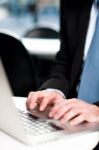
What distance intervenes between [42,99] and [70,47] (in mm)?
463

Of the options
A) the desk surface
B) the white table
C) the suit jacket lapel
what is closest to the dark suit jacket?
the suit jacket lapel

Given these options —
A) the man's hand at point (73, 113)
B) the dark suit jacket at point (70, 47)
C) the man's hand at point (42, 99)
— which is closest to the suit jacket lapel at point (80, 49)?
the dark suit jacket at point (70, 47)

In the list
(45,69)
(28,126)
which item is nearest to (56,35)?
(45,69)

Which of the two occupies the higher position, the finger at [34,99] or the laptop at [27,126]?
the laptop at [27,126]

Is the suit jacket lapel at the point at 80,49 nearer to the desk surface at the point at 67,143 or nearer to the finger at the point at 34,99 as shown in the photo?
the finger at the point at 34,99

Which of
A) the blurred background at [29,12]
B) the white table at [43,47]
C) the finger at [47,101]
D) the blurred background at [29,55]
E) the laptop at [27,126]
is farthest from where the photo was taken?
the blurred background at [29,12]

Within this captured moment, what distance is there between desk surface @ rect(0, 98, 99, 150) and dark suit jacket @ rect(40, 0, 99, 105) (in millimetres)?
560

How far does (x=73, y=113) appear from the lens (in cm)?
112

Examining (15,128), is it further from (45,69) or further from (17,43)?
(45,69)

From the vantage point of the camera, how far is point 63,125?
1073 mm

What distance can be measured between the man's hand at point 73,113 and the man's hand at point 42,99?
8cm

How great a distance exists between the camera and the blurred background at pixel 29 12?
27.8 feet

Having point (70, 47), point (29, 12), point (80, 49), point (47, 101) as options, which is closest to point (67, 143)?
point (47, 101)

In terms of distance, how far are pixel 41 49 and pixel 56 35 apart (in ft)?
2.30
